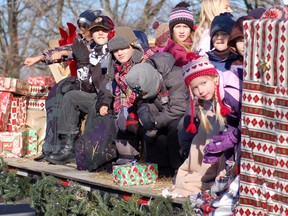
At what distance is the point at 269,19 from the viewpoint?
206 inches

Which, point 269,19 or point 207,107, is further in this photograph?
point 207,107

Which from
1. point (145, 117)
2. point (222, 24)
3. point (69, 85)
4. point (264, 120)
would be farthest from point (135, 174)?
point (69, 85)

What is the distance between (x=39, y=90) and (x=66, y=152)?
1.64m

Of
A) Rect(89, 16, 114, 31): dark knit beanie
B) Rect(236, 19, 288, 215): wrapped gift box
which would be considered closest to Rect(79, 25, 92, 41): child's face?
Rect(89, 16, 114, 31): dark knit beanie

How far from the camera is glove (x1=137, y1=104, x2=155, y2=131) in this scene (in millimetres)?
7156

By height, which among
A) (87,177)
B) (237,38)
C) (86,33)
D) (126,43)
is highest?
(86,33)

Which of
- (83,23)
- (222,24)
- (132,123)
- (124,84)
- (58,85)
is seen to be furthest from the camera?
(58,85)

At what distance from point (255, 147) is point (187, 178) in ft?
3.83

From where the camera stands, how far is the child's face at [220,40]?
6.75 meters

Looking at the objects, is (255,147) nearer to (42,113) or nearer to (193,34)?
(193,34)

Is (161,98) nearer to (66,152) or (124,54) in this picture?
(124,54)

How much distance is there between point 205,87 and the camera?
6.00 m

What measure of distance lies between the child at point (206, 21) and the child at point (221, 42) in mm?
852

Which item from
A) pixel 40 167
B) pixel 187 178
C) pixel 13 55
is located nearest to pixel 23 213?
pixel 40 167
